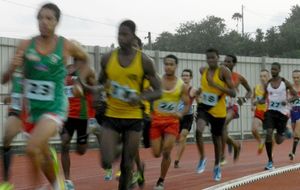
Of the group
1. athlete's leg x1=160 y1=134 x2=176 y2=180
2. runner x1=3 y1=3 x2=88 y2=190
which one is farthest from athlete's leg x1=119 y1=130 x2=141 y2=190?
athlete's leg x1=160 y1=134 x2=176 y2=180

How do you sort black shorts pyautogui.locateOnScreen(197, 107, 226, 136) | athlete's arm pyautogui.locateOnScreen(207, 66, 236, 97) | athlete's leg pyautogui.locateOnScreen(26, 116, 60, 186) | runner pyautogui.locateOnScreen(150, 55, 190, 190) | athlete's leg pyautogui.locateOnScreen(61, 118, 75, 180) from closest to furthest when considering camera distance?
athlete's leg pyautogui.locateOnScreen(26, 116, 60, 186) → athlete's leg pyautogui.locateOnScreen(61, 118, 75, 180) → runner pyautogui.locateOnScreen(150, 55, 190, 190) → athlete's arm pyautogui.locateOnScreen(207, 66, 236, 97) → black shorts pyautogui.locateOnScreen(197, 107, 226, 136)

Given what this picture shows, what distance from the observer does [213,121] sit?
12.4m

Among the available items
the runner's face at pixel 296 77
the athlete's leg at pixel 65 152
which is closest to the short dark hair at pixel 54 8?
the athlete's leg at pixel 65 152

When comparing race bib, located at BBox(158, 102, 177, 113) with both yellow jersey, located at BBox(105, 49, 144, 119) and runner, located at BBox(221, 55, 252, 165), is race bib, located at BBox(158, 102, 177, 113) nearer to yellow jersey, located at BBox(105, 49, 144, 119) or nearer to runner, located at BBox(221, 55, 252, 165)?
runner, located at BBox(221, 55, 252, 165)

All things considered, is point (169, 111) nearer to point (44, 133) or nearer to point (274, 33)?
point (44, 133)

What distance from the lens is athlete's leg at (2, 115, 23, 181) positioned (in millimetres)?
8570

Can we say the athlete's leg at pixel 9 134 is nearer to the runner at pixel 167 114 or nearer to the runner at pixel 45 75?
the runner at pixel 45 75

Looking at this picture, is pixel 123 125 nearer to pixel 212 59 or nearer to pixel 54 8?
pixel 54 8

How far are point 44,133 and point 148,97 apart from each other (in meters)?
1.54

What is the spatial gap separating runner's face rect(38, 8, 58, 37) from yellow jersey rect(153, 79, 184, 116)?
4.18 m

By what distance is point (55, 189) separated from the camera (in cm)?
763

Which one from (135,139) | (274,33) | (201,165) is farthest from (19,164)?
(274,33)

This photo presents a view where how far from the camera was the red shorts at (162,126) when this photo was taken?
11.3m

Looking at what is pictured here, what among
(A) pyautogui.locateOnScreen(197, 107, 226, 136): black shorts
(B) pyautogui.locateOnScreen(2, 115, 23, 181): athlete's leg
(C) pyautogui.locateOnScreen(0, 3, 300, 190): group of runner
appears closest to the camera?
(C) pyautogui.locateOnScreen(0, 3, 300, 190): group of runner
